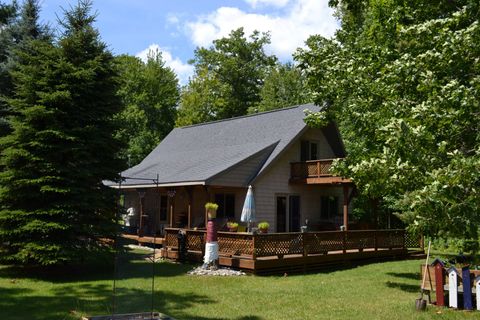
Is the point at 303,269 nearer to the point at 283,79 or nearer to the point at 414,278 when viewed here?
the point at 414,278

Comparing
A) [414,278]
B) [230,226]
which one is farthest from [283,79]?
[414,278]

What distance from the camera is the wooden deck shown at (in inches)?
603

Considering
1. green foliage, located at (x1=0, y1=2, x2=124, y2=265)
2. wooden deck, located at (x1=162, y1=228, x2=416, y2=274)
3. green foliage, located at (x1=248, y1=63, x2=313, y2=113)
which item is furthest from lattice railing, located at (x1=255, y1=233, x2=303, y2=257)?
green foliage, located at (x1=248, y1=63, x2=313, y2=113)

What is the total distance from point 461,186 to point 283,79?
45.5m

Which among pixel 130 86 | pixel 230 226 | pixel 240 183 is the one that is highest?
pixel 130 86

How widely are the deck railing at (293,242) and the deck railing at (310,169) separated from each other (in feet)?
12.7

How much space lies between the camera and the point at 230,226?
18641mm

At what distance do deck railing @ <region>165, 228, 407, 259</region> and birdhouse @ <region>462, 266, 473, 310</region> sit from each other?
6.59 meters

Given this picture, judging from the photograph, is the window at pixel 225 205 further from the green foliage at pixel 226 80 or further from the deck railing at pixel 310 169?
the green foliage at pixel 226 80

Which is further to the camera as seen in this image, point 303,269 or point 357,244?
point 357,244

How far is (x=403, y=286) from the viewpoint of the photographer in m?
13.2

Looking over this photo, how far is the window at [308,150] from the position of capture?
78.5 ft

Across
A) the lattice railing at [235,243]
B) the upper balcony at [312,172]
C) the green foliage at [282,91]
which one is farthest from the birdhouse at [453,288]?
the green foliage at [282,91]

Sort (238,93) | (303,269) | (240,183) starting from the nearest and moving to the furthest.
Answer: (303,269)
(240,183)
(238,93)
